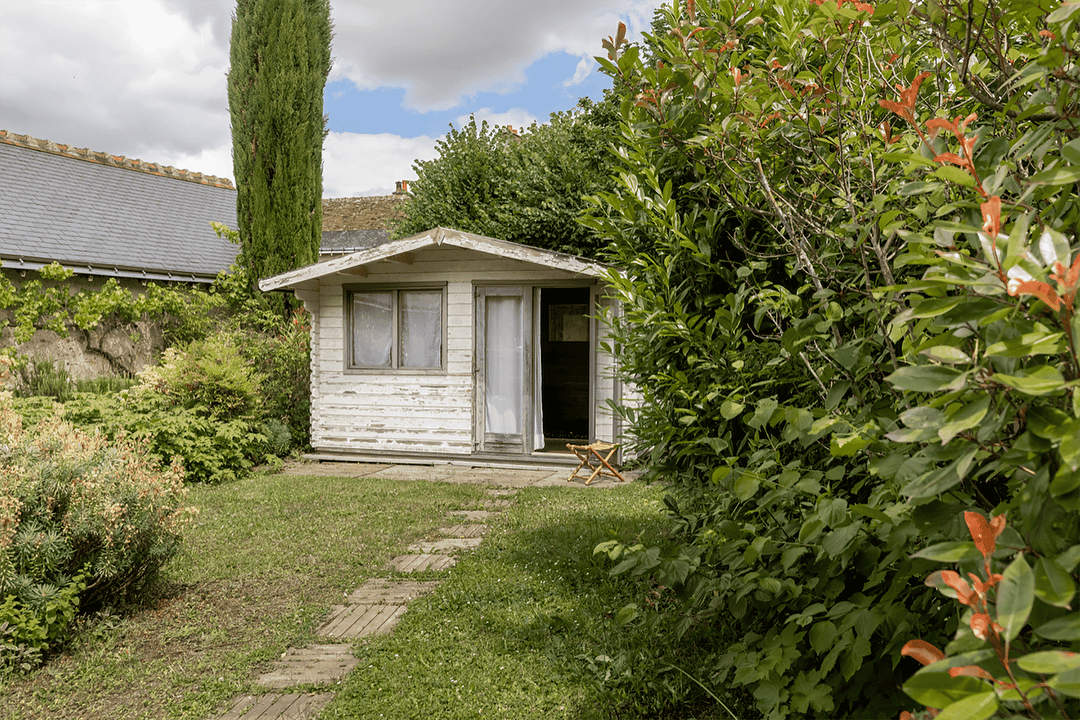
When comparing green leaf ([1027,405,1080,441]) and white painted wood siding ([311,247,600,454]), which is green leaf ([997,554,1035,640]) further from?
white painted wood siding ([311,247,600,454])

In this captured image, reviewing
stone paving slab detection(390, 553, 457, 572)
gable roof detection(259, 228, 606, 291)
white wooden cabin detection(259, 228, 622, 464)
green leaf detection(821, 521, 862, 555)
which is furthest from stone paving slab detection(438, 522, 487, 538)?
green leaf detection(821, 521, 862, 555)

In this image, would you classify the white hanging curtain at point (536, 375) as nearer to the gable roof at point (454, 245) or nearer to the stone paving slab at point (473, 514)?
the gable roof at point (454, 245)

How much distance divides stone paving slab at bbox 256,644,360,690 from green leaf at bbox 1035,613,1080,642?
11.0 ft

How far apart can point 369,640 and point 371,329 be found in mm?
7294

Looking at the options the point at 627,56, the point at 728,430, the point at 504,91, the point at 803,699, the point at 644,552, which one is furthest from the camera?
the point at 504,91

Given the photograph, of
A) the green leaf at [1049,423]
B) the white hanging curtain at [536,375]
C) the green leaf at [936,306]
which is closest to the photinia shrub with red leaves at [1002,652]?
the green leaf at [1049,423]

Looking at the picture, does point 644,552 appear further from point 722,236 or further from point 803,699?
point 722,236

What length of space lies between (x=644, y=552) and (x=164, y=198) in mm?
18681

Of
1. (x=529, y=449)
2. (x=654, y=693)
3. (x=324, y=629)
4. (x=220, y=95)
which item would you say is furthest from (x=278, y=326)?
(x=654, y=693)

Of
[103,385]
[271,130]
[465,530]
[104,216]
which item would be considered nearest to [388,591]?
[465,530]

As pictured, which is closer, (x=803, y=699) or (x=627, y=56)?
(x=803, y=699)

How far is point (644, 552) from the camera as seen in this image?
7.66 feet

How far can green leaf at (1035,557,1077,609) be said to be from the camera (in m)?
0.64

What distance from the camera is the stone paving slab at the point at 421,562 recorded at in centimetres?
501
